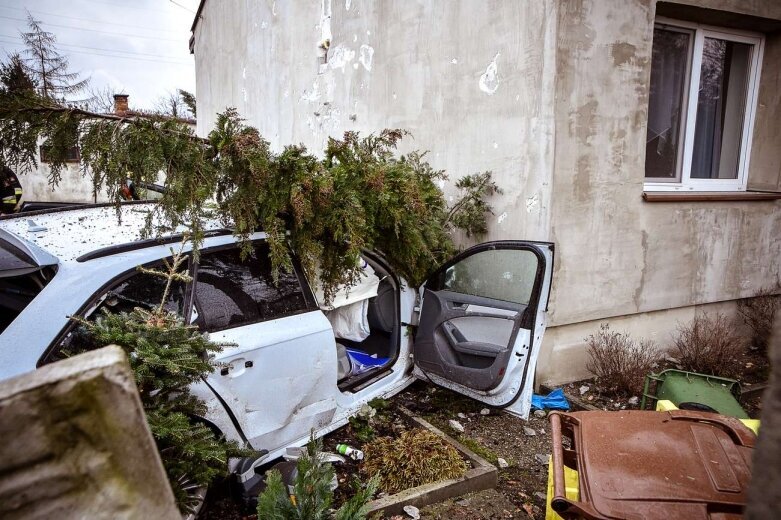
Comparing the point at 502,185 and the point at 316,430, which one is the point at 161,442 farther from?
the point at 502,185

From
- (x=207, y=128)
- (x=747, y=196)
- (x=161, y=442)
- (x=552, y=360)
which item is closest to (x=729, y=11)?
(x=747, y=196)

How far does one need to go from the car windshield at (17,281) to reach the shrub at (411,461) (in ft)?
7.00

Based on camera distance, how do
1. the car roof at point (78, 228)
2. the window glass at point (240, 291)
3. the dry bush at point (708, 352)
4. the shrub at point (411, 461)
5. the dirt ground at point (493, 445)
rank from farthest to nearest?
the dry bush at point (708, 352)
the shrub at point (411, 461)
the dirt ground at point (493, 445)
the window glass at point (240, 291)
the car roof at point (78, 228)

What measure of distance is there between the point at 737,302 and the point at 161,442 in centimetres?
629

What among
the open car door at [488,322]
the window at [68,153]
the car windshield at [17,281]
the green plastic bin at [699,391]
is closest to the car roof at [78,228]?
the car windshield at [17,281]

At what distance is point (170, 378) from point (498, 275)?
2.41 meters

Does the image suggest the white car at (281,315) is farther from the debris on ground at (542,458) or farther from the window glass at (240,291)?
the debris on ground at (542,458)

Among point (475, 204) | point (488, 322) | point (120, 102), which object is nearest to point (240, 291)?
point (488, 322)

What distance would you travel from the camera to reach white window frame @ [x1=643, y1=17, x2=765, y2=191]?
530 cm

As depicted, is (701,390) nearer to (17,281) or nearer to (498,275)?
(498,275)

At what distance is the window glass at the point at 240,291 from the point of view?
294cm

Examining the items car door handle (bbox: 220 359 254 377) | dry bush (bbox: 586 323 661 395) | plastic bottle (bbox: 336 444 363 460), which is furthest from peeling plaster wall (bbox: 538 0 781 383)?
car door handle (bbox: 220 359 254 377)

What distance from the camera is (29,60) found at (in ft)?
66.4

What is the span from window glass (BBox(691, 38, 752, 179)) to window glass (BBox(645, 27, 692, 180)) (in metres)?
0.30
